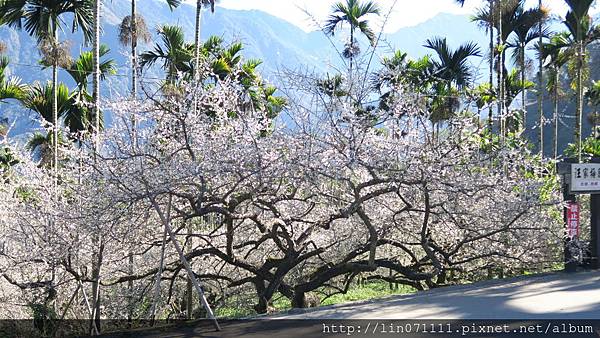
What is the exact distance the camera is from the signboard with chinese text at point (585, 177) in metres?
10.5

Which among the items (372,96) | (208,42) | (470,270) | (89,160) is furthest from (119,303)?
(208,42)

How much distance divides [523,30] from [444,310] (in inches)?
742

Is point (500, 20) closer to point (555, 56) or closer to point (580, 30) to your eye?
point (580, 30)

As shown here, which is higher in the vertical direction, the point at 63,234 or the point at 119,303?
the point at 63,234

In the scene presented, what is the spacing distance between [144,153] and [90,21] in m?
8.27

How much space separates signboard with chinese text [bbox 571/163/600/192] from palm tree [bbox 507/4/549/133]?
1045 centimetres

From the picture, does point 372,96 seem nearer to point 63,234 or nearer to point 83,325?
point 63,234

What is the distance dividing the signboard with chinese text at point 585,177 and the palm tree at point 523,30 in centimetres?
1045

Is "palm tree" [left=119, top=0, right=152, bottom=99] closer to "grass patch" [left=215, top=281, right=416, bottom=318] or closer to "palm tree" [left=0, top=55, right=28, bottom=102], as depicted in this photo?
"palm tree" [left=0, top=55, right=28, bottom=102]

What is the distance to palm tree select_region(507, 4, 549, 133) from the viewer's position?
22.6 metres

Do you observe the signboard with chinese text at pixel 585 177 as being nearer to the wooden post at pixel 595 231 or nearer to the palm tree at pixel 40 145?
the wooden post at pixel 595 231

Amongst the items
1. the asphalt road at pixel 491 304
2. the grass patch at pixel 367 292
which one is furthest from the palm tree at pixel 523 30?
the asphalt road at pixel 491 304

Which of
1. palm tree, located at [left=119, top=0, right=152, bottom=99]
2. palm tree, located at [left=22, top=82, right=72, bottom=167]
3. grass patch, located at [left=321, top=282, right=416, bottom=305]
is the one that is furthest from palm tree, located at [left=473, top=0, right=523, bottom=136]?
palm tree, located at [left=22, top=82, right=72, bottom=167]

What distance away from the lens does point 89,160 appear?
8.27 m
